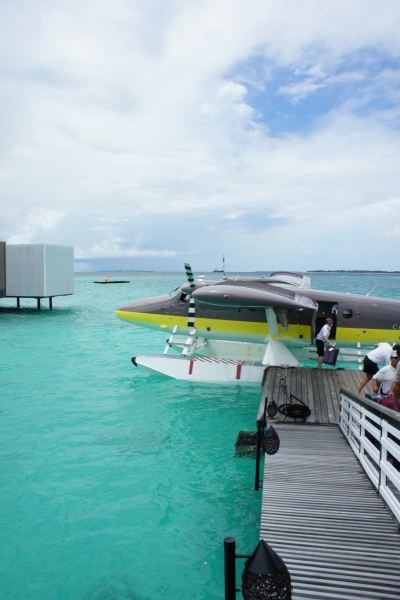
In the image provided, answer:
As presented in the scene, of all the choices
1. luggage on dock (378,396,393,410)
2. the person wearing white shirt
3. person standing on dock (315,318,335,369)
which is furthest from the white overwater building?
luggage on dock (378,396,393,410)

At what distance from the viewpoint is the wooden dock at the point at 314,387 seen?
9152 millimetres

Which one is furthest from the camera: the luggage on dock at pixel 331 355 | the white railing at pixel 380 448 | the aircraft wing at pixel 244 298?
the luggage on dock at pixel 331 355

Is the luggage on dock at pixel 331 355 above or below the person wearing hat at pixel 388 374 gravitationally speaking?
below

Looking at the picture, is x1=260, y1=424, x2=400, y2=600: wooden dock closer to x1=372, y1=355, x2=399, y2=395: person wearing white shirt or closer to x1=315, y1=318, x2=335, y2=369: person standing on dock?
x1=372, y1=355, x2=399, y2=395: person wearing white shirt

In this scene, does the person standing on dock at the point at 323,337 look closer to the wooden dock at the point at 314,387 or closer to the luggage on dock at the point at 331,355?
the luggage on dock at the point at 331,355

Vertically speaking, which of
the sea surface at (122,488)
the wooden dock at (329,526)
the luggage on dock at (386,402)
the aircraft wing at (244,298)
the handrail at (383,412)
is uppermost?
the aircraft wing at (244,298)

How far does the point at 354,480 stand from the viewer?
19.3ft

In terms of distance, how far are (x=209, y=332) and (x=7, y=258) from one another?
87.2ft

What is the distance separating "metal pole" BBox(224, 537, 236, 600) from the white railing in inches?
88.3

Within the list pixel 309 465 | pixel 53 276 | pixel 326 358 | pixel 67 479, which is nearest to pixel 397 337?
pixel 326 358

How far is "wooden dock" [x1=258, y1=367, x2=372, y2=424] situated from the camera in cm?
915

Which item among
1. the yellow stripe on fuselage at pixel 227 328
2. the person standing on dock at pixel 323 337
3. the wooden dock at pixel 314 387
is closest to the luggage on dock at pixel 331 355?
the person standing on dock at pixel 323 337

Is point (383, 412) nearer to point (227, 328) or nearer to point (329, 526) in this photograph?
point (329, 526)

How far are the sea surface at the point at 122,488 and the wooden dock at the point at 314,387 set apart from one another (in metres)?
1.17
